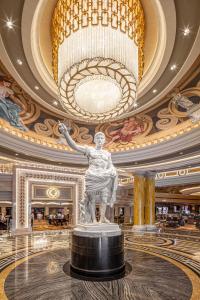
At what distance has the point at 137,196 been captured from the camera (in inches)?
547

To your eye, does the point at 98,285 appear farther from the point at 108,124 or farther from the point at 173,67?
the point at 108,124

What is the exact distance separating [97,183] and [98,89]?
8.03ft

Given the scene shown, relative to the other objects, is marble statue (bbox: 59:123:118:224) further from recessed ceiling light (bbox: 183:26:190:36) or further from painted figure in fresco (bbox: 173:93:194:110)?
painted figure in fresco (bbox: 173:93:194:110)

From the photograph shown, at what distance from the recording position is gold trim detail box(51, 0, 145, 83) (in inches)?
184

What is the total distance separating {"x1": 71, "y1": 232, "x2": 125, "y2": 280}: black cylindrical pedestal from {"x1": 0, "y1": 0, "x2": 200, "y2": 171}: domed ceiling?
10.9 feet

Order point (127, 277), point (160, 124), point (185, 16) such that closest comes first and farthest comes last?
point (127, 277)
point (185, 16)
point (160, 124)

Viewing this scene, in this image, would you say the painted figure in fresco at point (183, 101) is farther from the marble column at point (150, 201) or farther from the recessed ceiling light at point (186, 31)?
the marble column at point (150, 201)

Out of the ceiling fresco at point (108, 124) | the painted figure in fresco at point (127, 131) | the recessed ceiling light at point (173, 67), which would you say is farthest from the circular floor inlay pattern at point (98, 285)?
the painted figure in fresco at point (127, 131)

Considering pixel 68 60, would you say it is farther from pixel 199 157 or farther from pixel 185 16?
pixel 199 157

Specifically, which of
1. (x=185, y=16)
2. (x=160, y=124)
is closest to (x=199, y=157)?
(x=160, y=124)

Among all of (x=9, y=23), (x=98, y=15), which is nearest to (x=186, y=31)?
(x=98, y=15)

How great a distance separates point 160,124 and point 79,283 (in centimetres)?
761

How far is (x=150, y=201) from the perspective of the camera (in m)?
13.9

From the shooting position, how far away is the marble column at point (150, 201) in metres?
13.8
